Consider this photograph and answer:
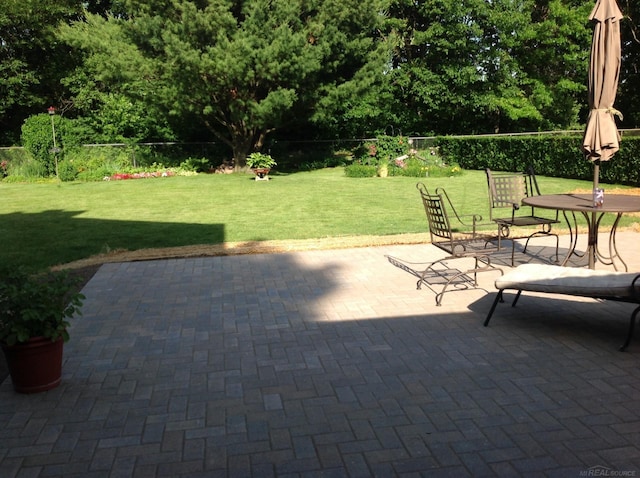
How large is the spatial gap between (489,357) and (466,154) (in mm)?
22081

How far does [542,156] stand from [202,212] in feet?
45.3

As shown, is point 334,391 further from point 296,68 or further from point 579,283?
point 296,68

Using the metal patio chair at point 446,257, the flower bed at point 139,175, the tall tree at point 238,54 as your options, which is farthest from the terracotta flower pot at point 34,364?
the flower bed at point 139,175

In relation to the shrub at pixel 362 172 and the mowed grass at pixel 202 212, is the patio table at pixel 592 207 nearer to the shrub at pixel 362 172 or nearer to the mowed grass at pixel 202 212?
the mowed grass at pixel 202 212

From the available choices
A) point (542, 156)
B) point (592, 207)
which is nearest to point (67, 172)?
point (542, 156)

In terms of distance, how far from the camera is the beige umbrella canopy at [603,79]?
580 cm

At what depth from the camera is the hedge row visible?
15.8 m

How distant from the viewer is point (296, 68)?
20.8 meters

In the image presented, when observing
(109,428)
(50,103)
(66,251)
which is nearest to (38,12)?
(50,103)

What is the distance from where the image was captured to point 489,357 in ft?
13.3

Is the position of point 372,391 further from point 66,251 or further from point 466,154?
point 466,154

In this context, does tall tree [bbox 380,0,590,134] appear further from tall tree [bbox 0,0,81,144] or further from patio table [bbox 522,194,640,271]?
patio table [bbox 522,194,640,271]

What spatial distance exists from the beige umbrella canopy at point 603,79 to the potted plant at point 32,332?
5.77 m

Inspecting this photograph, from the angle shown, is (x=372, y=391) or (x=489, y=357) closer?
(x=372, y=391)
